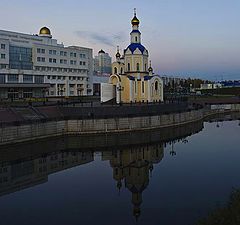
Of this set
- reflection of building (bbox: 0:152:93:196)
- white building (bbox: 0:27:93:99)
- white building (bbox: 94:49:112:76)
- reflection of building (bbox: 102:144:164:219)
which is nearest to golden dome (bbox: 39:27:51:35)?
white building (bbox: 0:27:93:99)

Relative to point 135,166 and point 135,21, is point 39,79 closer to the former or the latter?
point 135,21

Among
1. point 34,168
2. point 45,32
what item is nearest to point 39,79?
point 45,32

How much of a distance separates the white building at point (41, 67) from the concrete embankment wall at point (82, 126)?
28232 millimetres

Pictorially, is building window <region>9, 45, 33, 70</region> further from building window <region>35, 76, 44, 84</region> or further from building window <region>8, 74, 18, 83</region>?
building window <region>35, 76, 44, 84</region>

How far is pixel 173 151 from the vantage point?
26672 mm

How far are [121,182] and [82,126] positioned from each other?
15.2 metres

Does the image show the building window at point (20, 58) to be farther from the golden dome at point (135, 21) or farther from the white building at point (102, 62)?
the white building at point (102, 62)

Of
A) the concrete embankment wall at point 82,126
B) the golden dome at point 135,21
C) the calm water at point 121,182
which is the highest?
the golden dome at point 135,21

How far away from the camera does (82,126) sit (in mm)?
32281

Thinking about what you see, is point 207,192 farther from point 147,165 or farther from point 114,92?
point 114,92

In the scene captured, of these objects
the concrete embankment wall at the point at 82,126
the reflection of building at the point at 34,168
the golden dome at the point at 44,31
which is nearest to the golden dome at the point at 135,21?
the concrete embankment wall at the point at 82,126

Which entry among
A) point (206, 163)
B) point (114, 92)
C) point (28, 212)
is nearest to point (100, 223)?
point (28, 212)

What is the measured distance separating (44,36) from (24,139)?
49667 millimetres

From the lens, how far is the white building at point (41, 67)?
188ft
